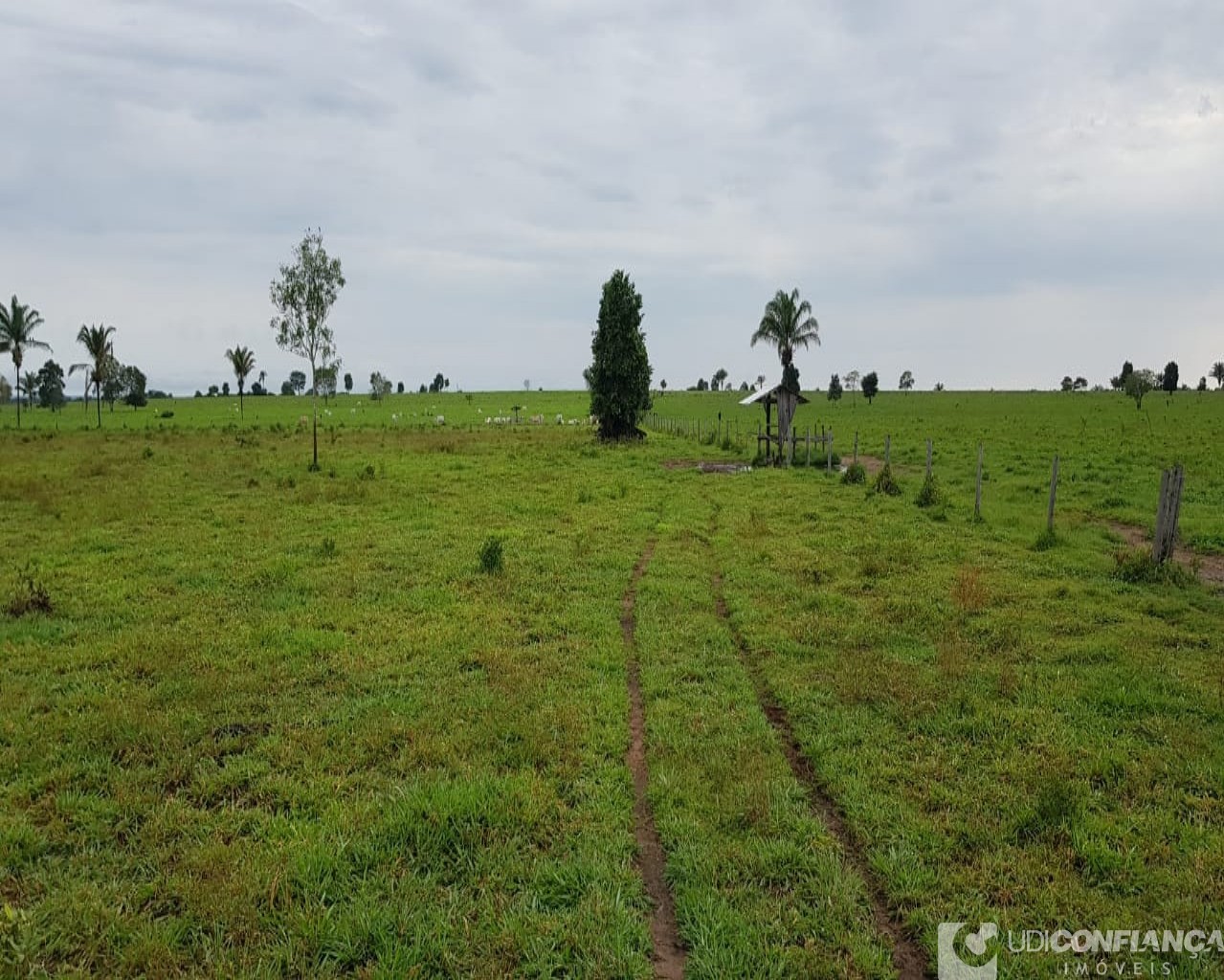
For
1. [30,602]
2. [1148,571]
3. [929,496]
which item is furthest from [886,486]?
[30,602]

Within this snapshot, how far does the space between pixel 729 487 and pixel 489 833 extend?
721 inches

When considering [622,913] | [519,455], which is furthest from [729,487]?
[622,913]

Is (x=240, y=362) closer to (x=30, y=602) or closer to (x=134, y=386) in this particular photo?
(x=134, y=386)

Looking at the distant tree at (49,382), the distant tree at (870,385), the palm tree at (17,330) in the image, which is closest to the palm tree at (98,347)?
the palm tree at (17,330)

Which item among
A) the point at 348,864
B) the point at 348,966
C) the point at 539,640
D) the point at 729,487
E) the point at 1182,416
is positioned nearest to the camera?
the point at 348,966

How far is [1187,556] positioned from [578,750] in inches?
Answer: 533

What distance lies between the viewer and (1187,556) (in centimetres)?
1360

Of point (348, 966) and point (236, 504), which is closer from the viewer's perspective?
point (348, 966)

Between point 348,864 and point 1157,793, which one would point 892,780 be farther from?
point 348,864

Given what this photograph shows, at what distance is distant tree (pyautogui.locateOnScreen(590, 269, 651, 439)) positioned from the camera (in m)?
40.5

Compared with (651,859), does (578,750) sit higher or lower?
higher

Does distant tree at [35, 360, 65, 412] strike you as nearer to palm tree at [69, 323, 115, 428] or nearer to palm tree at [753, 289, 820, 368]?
palm tree at [69, 323, 115, 428]

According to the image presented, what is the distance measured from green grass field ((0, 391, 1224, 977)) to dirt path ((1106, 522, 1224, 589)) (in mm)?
766

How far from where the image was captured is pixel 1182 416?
52938 mm
